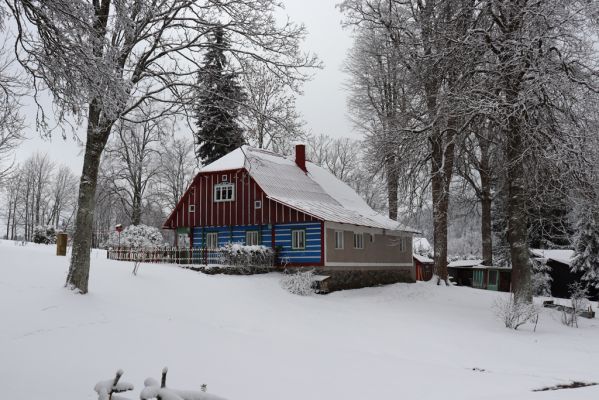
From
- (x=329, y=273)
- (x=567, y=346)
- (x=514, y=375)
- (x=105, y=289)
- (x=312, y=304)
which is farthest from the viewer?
(x=329, y=273)

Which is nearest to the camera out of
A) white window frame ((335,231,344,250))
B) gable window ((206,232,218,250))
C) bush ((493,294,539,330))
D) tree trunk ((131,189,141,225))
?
bush ((493,294,539,330))

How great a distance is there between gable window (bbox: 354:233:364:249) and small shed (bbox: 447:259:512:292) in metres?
11.9

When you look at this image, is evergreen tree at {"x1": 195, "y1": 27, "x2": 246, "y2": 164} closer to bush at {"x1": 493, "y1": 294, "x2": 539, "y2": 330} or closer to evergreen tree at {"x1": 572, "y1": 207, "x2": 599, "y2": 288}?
bush at {"x1": 493, "y1": 294, "x2": 539, "y2": 330}

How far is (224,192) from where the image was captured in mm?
27406

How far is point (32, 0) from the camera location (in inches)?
258

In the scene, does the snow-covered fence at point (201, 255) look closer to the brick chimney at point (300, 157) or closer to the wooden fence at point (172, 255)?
the wooden fence at point (172, 255)

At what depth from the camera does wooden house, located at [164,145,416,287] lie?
2453cm

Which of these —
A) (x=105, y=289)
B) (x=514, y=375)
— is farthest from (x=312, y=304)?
(x=514, y=375)

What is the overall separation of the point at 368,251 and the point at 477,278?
43.9 ft

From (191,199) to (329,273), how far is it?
29.9 feet

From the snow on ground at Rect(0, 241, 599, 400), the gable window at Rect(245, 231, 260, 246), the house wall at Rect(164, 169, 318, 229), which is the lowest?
the snow on ground at Rect(0, 241, 599, 400)

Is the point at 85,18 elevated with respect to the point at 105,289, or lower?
elevated

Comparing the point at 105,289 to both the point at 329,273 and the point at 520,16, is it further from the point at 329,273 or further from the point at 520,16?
the point at 520,16

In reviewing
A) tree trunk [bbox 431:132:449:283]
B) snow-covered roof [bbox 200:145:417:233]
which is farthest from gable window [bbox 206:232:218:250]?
tree trunk [bbox 431:132:449:283]
